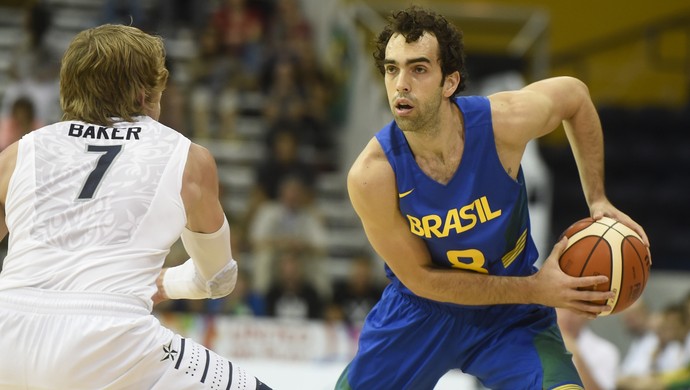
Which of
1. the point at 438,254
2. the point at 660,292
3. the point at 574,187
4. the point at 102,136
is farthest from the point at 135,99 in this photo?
the point at 574,187

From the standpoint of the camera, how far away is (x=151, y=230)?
11.8ft

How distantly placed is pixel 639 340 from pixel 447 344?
6379mm

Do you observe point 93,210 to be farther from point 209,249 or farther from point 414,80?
point 414,80

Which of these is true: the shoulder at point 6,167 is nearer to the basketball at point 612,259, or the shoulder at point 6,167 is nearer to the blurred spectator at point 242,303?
the basketball at point 612,259

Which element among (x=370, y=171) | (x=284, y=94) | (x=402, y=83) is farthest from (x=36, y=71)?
(x=402, y=83)

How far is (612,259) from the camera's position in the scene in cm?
440

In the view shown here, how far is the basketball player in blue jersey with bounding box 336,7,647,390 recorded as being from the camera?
14.7 feet

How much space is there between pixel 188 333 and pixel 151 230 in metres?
5.38

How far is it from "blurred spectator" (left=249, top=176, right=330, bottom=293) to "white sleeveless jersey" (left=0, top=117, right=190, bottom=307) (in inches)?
275

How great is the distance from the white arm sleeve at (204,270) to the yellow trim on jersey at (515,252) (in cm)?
127

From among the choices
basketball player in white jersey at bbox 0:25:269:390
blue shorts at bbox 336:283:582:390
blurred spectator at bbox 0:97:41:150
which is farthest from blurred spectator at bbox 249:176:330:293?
basketball player in white jersey at bbox 0:25:269:390

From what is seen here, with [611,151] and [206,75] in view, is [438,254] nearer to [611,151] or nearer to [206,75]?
[206,75]

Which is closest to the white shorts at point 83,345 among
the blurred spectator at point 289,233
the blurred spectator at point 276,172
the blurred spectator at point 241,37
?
the blurred spectator at point 289,233

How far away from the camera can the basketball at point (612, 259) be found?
4.39 m
